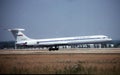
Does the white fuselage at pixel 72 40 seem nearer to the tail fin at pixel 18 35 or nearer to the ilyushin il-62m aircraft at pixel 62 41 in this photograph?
the ilyushin il-62m aircraft at pixel 62 41

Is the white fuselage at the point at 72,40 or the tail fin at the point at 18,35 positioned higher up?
the tail fin at the point at 18,35

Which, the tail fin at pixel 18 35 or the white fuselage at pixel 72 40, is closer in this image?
the white fuselage at pixel 72 40

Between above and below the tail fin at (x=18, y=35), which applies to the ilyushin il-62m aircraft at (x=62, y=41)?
below

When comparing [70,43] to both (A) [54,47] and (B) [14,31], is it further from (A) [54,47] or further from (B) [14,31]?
(B) [14,31]

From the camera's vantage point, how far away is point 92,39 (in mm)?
80188

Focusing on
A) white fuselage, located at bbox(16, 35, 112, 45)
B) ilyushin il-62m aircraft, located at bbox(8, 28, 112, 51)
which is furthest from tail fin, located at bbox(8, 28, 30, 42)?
white fuselage, located at bbox(16, 35, 112, 45)

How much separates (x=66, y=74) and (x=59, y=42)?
204 ft

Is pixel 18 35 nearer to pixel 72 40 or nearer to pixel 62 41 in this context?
pixel 62 41

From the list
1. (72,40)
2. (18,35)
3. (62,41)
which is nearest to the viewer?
(72,40)

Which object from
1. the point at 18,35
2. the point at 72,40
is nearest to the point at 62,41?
the point at 72,40

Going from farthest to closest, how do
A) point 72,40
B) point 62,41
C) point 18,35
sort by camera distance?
point 18,35
point 62,41
point 72,40

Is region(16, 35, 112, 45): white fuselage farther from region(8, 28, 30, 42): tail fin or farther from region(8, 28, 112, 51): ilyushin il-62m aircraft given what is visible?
region(8, 28, 30, 42): tail fin

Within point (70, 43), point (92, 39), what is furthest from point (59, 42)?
point (92, 39)

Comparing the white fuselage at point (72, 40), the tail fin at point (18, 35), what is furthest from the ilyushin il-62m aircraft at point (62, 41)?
the tail fin at point (18, 35)
